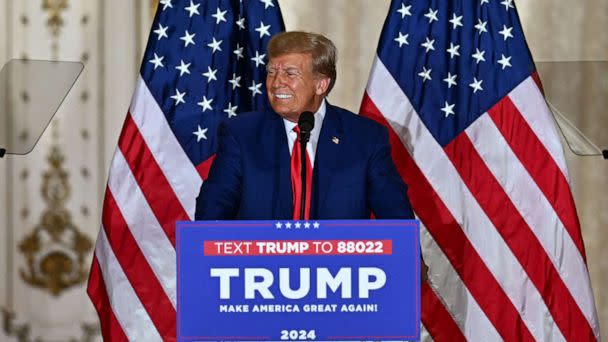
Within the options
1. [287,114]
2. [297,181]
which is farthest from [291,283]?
[287,114]

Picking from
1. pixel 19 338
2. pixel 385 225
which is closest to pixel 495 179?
pixel 385 225

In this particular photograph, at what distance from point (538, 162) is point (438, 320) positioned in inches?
29.0

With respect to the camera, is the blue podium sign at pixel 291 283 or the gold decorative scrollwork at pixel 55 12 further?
the gold decorative scrollwork at pixel 55 12

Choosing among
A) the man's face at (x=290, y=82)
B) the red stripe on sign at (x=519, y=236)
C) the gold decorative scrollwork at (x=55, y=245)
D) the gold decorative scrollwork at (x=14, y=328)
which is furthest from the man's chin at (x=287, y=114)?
the gold decorative scrollwork at (x=14, y=328)

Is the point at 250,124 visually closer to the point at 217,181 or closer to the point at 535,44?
the point at 217,181

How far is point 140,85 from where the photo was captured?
3.68 metres

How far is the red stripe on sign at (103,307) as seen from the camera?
11.9ft

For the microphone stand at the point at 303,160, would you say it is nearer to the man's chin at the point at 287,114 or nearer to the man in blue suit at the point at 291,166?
the man in blue suit at the point at 291,166

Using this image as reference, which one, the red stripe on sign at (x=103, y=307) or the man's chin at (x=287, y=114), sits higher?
the man's chin at (x=287, y=114)

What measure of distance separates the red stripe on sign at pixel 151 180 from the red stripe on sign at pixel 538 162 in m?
1.30

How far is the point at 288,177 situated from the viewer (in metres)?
2.44

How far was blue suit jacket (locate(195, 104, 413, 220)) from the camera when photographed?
2.46 m

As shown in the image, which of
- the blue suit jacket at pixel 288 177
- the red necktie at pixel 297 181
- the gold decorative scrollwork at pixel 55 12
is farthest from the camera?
the gold decorative scrollwork at pixel 55 12

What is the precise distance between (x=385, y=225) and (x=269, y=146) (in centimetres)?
60
